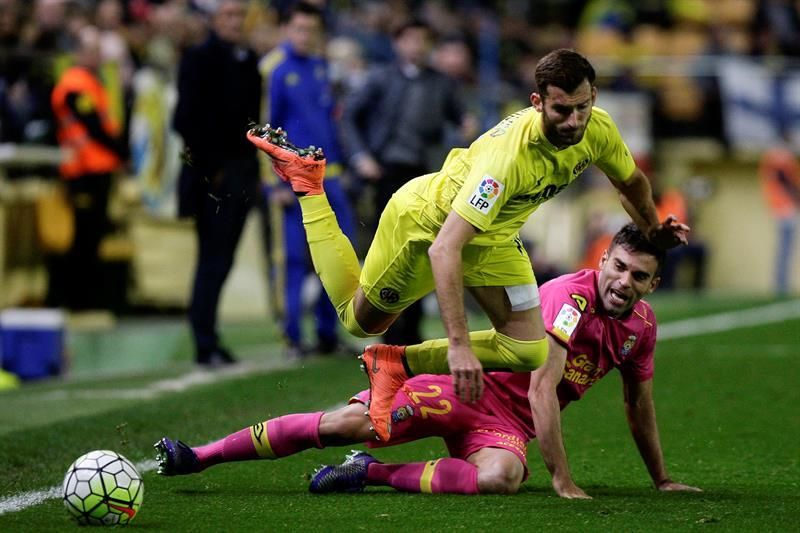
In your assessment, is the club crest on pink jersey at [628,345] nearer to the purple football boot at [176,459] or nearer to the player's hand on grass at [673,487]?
the player's hand on grass at [673,487]

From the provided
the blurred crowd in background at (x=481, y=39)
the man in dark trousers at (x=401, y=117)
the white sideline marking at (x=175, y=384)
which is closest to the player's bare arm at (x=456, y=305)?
the white sideline marking at (x=175, y=384)

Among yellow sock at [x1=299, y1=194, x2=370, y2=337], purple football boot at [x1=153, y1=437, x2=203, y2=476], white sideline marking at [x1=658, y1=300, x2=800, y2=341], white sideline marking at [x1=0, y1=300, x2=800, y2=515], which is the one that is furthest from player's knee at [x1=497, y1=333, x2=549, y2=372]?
white sideline marking at [x1=658, y1=300, x2=800, y2=341]

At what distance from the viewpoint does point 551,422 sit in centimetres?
570

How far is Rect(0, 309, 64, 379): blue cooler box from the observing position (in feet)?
35.9

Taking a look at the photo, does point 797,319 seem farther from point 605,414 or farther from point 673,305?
point 605,414

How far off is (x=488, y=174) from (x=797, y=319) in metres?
11.4

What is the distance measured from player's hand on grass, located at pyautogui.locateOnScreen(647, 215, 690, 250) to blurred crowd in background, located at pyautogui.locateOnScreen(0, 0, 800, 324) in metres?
9.35

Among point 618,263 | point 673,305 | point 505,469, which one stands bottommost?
point 673,305

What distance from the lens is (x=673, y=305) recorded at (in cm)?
1864

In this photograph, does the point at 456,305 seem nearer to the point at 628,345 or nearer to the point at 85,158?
the point at 628,345

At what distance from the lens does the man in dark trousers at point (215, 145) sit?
10.1 meters

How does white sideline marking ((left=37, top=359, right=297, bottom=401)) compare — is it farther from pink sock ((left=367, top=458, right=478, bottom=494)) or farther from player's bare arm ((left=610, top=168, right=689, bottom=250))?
player's bare arm ((left=610, top=168, right=689, bottom=250))

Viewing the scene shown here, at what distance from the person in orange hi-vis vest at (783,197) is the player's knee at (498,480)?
1788 centimetres

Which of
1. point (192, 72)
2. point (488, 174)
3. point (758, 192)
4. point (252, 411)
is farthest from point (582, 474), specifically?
point (758, 192)
